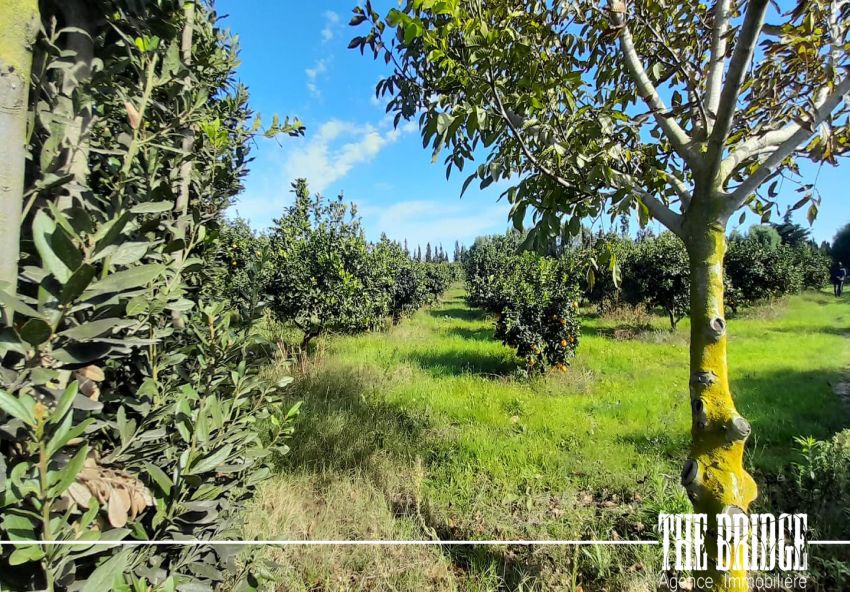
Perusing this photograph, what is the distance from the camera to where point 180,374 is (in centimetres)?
124

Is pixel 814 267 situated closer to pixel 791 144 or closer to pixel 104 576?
pixel 791 144

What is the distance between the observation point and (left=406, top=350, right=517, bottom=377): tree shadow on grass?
780cm

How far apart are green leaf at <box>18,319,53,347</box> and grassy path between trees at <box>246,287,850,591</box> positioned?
2063mm

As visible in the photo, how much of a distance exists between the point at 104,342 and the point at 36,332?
0.12 metres

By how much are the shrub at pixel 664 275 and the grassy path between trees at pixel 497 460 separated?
13.4 feet

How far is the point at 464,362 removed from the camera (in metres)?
8.47

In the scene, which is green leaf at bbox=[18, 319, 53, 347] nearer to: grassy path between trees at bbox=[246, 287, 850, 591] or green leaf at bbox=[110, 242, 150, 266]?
green leaf at bbox=[110, 242, 150, 266]

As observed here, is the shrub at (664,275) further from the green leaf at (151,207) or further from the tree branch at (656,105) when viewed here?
the green leaf at (151,207)

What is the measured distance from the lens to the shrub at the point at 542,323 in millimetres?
7496

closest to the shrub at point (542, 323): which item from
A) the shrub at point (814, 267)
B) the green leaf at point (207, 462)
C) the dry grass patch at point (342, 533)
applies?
the dry grass patch at point (342, 533)

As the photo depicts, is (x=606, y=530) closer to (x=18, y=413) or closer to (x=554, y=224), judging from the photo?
(x=554, y=224)

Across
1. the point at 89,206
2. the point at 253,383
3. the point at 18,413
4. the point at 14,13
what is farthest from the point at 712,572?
the point at 14,13

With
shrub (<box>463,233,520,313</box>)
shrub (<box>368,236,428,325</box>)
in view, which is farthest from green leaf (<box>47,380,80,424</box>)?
shrub (<box>463,233,520,313</box>)

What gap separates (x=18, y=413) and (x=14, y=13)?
639mm
